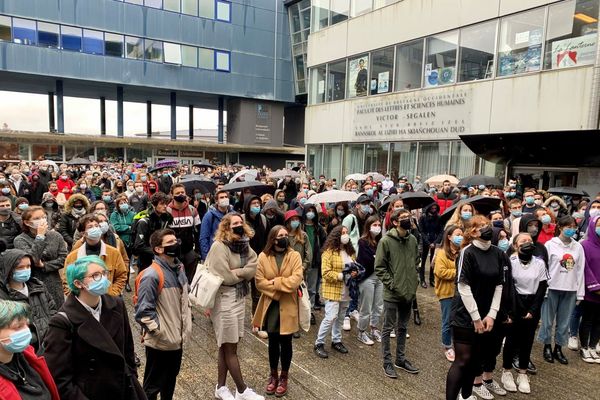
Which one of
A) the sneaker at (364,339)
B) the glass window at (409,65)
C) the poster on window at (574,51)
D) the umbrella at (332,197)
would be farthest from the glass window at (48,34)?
the sneaker at (364,339)

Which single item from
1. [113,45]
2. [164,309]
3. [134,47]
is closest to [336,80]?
[134,47]

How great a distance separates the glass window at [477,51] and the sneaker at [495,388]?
1345cm

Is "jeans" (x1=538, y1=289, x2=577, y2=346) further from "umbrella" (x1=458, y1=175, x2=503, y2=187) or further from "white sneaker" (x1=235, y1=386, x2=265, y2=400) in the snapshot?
"umbrella" (x1=458, y1=175, x2=503, y2=187)

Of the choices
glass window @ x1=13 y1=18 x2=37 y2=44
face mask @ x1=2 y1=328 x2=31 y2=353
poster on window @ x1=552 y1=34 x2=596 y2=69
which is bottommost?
face mask @ x1=2 y1=328 x2=31 y2=353

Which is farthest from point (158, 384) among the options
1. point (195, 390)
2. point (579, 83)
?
point (579, 83)

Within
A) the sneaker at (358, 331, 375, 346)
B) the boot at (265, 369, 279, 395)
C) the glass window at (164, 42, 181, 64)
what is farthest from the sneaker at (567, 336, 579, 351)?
the glass window at (164, 42, 181, 64)

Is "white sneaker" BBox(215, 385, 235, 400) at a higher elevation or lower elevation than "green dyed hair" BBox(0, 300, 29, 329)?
lower

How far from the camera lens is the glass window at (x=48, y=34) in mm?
28406

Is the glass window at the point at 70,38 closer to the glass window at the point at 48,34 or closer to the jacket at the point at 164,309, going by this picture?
the glass window at the point at 48,34

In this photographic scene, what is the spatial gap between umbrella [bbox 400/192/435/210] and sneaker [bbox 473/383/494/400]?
3.69 meters

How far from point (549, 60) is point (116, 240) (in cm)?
1427

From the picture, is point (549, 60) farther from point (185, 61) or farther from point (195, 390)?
point (185, 61)

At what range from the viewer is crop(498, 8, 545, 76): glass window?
14.1 m

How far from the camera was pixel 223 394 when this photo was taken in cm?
443
